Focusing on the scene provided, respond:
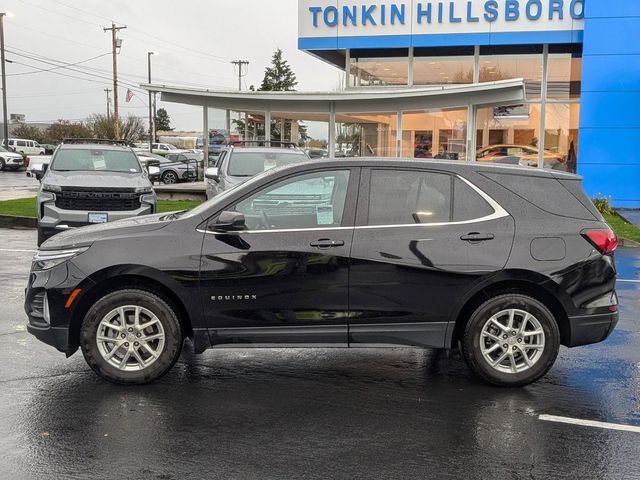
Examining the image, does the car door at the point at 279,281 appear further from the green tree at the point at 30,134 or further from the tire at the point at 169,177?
the green tree at the point at 30,134

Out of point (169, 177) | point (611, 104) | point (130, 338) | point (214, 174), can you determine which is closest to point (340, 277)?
point (130, 338)

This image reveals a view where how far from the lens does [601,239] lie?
5.39 m

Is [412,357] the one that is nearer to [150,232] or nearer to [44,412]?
[150,232]

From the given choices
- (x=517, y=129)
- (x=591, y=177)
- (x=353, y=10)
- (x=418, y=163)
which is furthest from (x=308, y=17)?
(x=418, y=163)

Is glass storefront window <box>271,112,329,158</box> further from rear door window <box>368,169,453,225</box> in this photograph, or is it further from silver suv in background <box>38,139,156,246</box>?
rear door window <box>368,169,453,225</box>

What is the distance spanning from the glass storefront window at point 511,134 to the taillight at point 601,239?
19089 mm

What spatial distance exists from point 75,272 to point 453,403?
298 centimetres

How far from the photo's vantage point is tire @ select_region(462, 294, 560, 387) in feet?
17.4

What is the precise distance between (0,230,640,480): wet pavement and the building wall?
1649 centimetres

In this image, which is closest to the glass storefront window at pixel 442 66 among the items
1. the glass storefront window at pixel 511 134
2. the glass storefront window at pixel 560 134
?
the glass storefront window at pixel 511 134

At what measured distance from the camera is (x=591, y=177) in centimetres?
2159

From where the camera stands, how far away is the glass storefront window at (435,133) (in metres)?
22.5

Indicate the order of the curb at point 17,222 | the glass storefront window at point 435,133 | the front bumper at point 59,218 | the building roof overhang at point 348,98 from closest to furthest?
1. the front bumper at point 59,218
2. the curb at point 17,222
3. the building roof overhang at point 348,98
4. the glass storefront window at point 435,133

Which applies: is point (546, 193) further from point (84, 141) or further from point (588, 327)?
point (84, 141)
